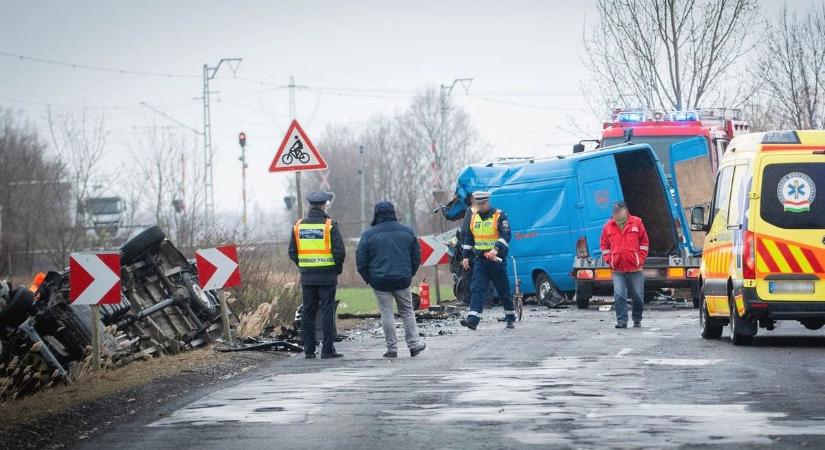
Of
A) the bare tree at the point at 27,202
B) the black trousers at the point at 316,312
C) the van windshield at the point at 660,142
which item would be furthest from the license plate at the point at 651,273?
the bare tree at the point at 27,202

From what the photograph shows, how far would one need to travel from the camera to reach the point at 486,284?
2011cm

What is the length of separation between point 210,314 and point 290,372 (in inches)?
185

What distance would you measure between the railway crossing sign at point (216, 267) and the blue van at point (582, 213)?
7978 millimetres

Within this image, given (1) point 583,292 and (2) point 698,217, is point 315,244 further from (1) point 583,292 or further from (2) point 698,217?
(1) point 583,292

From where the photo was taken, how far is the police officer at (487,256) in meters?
19.8

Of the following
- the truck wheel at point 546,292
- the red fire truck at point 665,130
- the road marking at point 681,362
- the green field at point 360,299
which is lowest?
the green field at point 360,299

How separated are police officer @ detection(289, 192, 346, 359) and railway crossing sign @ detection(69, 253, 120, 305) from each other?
6.49ft

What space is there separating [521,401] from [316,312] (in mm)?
5893

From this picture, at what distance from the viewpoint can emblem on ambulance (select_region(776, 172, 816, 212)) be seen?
1516 centimetres

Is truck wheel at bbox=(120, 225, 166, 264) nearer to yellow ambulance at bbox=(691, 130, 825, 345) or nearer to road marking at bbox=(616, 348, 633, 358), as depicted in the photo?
road marking at bbox=(616, 348, 633, 358)

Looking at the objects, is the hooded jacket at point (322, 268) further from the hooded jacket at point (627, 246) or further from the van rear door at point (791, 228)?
the hooded jacket at point (627, 246)

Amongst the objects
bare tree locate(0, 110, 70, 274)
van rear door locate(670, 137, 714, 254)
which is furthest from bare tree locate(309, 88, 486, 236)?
van rear door locate(670, 137, 714, 254)

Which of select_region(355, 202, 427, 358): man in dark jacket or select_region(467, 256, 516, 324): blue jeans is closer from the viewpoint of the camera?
select_region(355, 202, 427, 358): man in dark jacket

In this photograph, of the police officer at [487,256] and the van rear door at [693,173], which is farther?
the van rear door at [693,173]
